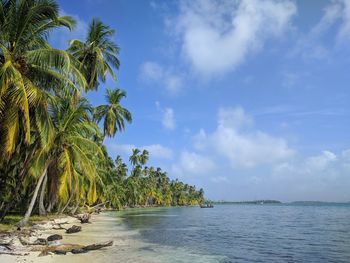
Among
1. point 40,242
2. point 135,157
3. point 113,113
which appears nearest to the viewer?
point 40,242

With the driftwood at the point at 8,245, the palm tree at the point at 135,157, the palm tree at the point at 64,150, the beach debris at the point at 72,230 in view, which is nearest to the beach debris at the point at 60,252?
the driftwood at the point at 8,245

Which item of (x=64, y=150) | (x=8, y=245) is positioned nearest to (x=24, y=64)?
(x=8, y=245)

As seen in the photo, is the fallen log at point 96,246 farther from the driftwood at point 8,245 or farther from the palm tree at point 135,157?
the palm tree at point 135,157

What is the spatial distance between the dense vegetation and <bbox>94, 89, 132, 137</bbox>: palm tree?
0.12 m

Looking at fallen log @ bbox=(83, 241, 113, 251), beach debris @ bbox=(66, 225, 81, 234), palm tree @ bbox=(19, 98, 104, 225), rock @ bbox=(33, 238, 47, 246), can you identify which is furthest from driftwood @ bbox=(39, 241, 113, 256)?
beach debris @ bbox=(66, 225, 81, 234)

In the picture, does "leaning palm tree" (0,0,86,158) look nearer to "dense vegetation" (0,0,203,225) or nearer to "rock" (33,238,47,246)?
"dense vegetation" (0,0,203,225)

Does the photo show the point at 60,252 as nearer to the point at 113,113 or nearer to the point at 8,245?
the point at 8,245

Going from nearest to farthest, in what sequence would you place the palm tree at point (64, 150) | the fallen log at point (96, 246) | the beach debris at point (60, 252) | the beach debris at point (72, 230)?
the beach debris at point (60, 252)
the fallen log at point (96, 246)
the palm tree at point (64, 150)
the beach debris at point (72, 230)

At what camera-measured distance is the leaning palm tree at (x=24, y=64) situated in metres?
13.3

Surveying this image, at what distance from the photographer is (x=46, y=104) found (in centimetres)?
1480

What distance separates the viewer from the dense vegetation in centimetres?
1405

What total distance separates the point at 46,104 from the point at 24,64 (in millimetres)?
1937

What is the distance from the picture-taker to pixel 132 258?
51.3 ft

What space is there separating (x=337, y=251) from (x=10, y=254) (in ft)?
56.2
